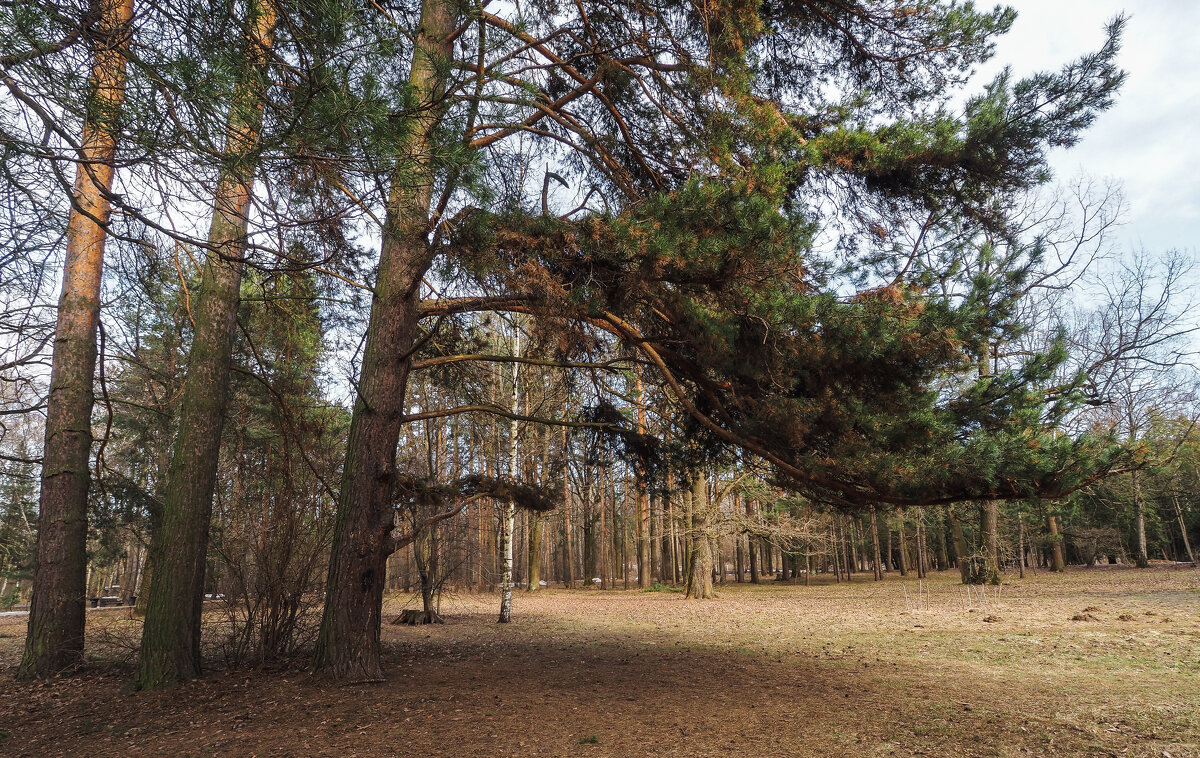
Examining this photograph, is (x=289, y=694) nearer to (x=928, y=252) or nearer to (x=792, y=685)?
(x=792, y=685)

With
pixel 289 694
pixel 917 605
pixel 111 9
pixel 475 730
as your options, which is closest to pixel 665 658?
pixel 475 730

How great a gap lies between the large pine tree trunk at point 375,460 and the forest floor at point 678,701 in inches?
15.7

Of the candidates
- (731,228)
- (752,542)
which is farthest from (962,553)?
(731,228)

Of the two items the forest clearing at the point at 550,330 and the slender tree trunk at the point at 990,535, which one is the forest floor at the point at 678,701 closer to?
the forest clearing at the point at 550,330

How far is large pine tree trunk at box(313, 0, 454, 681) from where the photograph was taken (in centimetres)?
550

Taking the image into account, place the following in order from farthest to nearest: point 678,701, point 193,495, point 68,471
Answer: point 68,471
point 193,495
point 678,701

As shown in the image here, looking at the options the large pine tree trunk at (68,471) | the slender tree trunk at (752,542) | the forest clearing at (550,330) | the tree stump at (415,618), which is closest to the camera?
the forest clearing at (550,330)

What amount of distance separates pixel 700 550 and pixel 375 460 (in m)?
15.0

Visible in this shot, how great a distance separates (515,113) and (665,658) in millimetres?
6528

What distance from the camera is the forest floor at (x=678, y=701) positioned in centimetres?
416

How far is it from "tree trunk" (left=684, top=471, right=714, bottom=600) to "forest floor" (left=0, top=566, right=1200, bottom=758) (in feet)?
27.3

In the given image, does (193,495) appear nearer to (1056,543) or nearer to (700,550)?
(700,550)

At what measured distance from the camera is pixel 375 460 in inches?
227

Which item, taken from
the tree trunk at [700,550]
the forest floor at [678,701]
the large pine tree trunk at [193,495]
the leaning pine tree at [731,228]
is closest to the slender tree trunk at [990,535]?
the tree trunk at [700,550]
